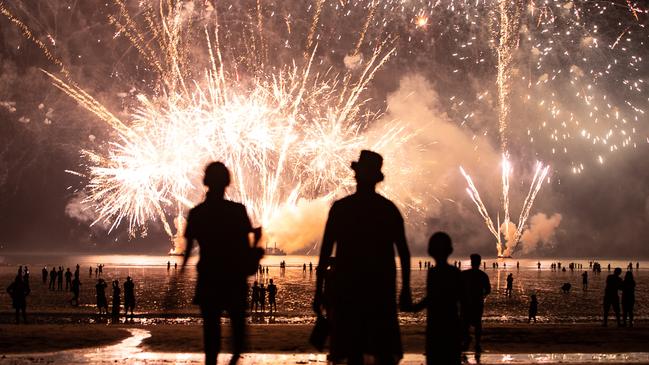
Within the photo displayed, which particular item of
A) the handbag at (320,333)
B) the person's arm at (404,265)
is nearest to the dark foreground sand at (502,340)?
the person's arm at (404,265)

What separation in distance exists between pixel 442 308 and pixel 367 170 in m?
2.42

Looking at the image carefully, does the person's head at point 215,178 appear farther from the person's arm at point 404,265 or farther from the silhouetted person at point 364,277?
the person's arm at point 404,265

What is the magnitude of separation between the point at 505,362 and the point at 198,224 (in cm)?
592

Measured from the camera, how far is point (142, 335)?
627 inches

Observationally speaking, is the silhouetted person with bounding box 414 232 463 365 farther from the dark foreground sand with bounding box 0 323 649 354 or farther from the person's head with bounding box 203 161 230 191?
the dark foreground sand with bounding box 0 323 649 354

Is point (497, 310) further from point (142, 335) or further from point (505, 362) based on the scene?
point (505, 362)

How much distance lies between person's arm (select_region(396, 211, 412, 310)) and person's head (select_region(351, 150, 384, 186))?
13.2 inches

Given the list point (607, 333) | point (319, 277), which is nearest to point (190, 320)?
point (607, 333)

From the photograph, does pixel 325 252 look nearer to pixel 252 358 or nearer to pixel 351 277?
pixel 351 277

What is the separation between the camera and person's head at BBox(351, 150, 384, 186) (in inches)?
243

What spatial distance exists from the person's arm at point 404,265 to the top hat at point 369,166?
1.16ft

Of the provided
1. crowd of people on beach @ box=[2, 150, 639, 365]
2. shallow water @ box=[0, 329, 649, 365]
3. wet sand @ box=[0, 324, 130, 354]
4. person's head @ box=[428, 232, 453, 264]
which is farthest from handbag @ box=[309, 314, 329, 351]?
wet sand @ box=[0, 324, 130, 354]

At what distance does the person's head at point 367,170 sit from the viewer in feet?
20.3

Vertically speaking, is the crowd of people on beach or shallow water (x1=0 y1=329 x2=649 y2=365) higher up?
the crowd of people on beach
